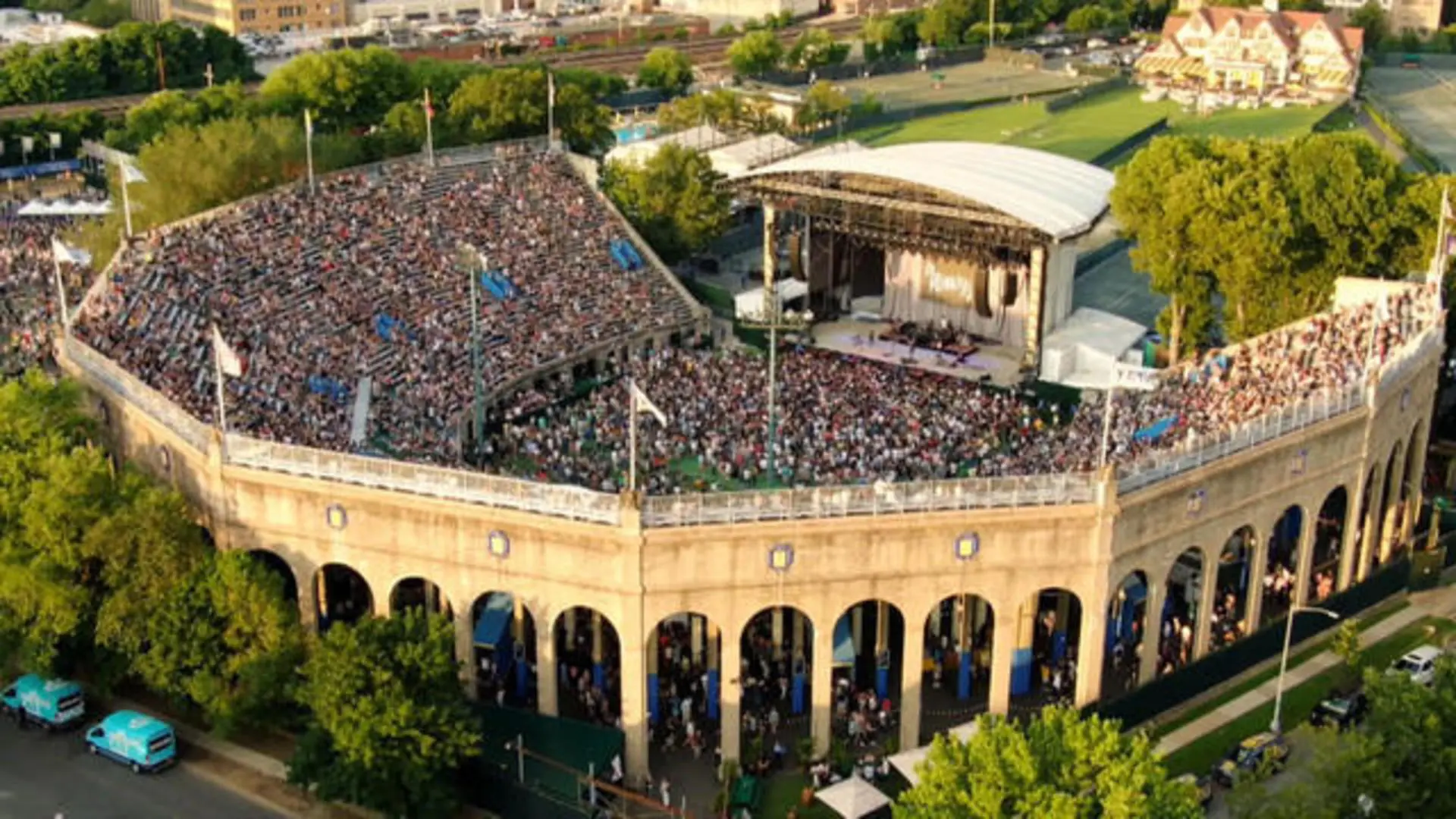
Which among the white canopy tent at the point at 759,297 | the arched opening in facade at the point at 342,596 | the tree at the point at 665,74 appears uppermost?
the tree at the point at 665,74

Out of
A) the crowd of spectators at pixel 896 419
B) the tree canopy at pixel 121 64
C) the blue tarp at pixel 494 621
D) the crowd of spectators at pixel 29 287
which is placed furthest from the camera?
the tree canopy at pixel 121 64

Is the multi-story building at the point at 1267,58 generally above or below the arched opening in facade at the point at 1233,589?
above

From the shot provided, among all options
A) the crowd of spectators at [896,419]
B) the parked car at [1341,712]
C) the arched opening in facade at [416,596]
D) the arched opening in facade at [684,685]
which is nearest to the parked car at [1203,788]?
the parked car at [1341,712]

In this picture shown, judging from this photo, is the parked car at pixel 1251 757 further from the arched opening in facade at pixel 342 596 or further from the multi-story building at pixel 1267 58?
the multi-story building at pixel 1267 58

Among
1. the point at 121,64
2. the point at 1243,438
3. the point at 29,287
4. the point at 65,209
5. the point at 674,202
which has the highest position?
the point at 121,64

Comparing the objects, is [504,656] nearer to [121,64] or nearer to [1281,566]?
[1281,566]

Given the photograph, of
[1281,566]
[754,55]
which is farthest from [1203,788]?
[754,55]

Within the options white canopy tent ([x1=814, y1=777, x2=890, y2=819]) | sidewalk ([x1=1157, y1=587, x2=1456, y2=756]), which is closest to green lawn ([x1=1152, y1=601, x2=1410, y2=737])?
sidewalk ([x1=1157, y1=587, x2=1456, y2=756])
